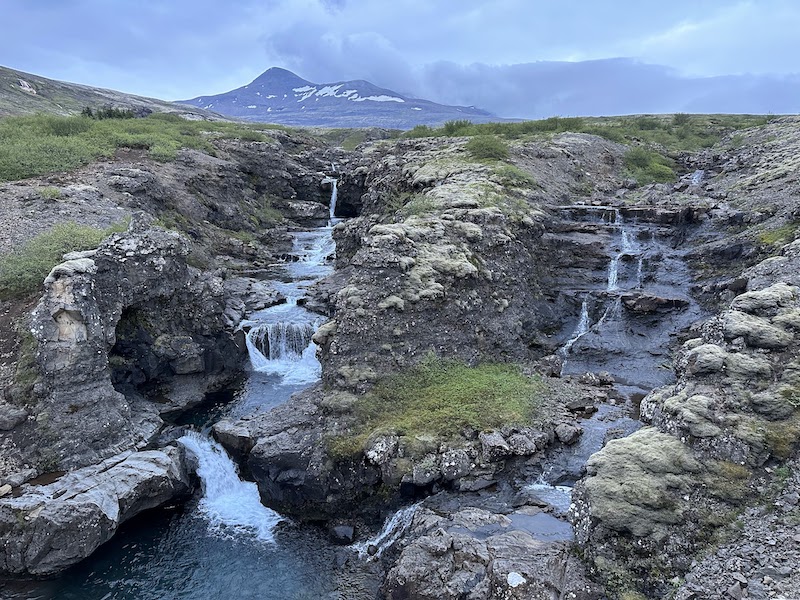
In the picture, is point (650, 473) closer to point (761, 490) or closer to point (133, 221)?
point (761, 490)

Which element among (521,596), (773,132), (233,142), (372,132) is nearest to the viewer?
(521,596)

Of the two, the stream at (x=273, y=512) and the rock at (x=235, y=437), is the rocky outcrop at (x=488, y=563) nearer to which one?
the stream at (x=273, y=512)

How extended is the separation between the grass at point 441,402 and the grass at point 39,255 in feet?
50.3

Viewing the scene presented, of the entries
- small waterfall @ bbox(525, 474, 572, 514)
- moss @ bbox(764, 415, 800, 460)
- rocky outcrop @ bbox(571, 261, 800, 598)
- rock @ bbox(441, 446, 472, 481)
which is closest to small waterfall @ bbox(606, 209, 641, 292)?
rocky outcrop @ bbox(571, 261, 800, 598)

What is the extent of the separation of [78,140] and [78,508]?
36187 millimetres

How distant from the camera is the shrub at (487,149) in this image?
39.5m

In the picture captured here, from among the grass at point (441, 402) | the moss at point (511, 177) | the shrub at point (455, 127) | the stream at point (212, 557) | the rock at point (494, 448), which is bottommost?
the stream at point (212, 557)

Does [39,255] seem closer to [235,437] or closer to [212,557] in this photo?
[235,437]

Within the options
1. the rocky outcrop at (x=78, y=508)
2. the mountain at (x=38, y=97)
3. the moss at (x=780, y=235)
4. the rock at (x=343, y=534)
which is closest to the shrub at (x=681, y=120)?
the moss at (x=780, y=235)

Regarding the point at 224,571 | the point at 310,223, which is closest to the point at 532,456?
the point at 224,571

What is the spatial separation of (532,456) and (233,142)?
4863 centimetres

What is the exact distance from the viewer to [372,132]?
10338cm

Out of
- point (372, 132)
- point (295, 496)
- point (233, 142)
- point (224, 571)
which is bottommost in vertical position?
point (224, 571)

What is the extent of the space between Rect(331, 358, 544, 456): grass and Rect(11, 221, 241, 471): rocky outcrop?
9.07 metres
